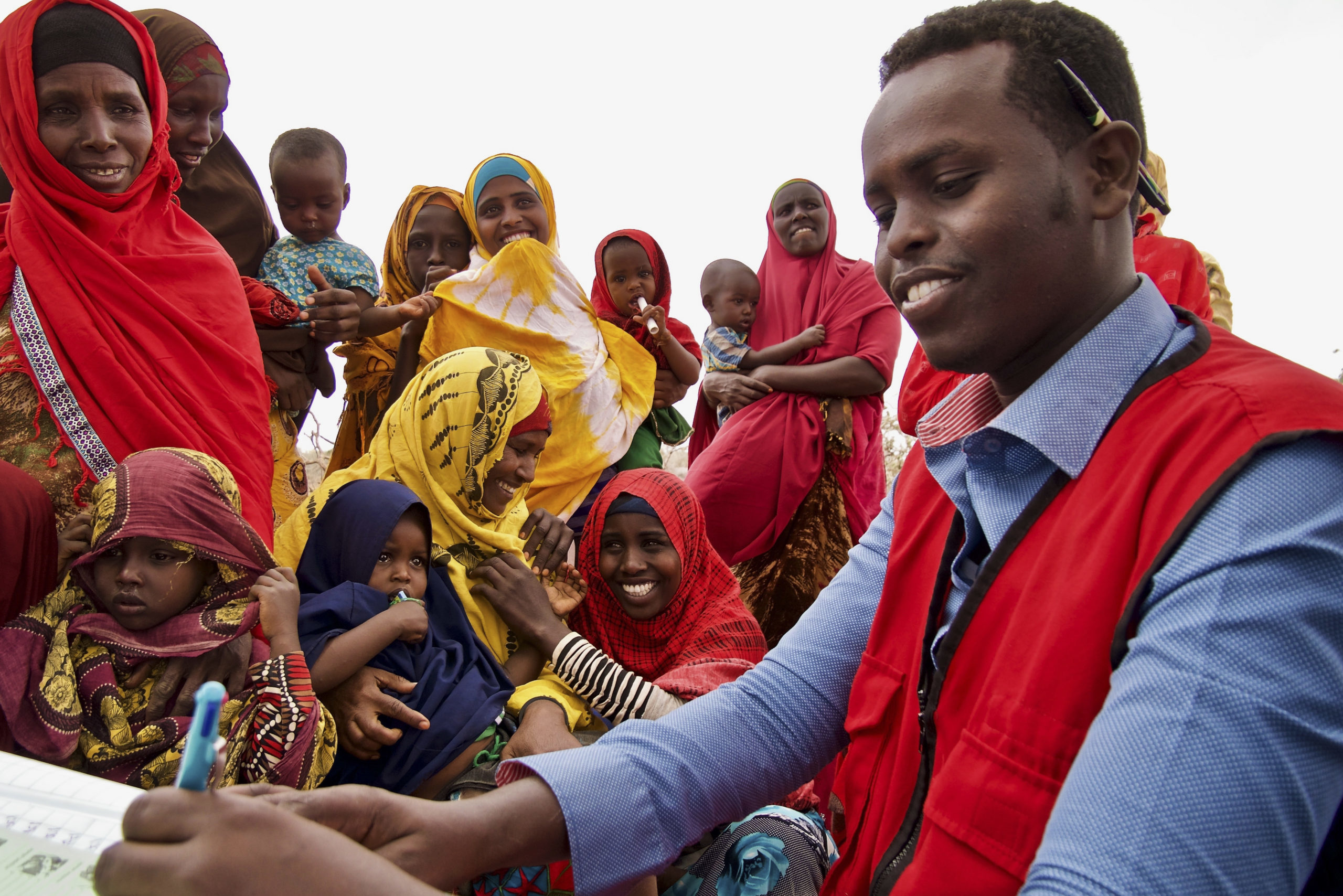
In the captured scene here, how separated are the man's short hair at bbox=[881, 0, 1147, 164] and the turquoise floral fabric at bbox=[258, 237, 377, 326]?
9.41 ft

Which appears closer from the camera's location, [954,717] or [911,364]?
[954,717]

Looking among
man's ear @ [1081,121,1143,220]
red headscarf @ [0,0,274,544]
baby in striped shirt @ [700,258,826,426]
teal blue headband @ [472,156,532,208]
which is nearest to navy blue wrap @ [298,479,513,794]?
red headscarf @ [0,0,274,544]

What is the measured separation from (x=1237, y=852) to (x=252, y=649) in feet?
7.26

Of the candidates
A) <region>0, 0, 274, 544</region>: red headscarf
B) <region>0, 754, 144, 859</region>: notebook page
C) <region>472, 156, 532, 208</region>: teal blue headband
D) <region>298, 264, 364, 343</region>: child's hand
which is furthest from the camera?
<region>472, 156, 532, 208</region>: teal blue headband

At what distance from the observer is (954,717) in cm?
127

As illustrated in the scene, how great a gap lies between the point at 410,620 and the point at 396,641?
113 millimetres

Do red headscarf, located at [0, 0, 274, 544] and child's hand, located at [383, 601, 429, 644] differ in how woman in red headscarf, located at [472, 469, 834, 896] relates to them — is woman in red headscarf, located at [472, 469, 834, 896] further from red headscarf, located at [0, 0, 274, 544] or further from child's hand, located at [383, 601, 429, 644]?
red headscarf, located at [0, 0, 274, 544]

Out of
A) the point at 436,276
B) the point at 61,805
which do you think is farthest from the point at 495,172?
the point at 61,805

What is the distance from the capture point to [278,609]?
91.2 inches

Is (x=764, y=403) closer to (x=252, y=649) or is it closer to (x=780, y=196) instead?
(x=780, y=196)

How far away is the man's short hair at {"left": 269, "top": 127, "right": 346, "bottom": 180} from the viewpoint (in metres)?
3.98

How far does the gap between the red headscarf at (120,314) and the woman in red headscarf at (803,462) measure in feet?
7.64

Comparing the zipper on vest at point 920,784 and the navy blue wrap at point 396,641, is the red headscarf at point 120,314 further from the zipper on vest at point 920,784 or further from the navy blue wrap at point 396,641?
the zipper on vest at point 920,784

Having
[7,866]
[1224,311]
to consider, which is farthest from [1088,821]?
[1224,311]
